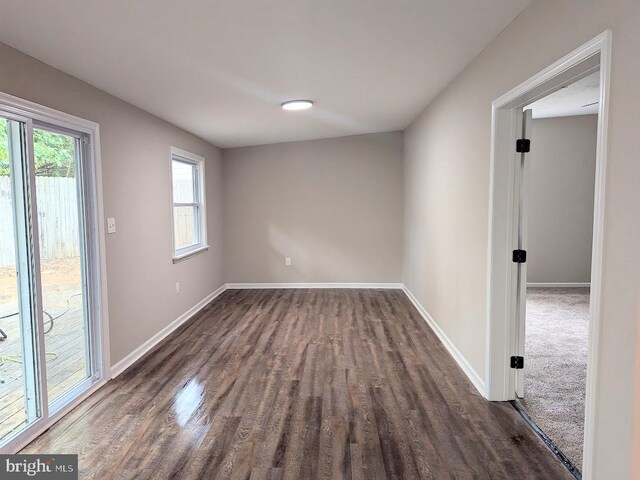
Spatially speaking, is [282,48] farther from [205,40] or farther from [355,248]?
[355,248]

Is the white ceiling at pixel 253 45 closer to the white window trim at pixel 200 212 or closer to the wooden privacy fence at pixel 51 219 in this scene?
the wooden privacy fence at pixel 51 219

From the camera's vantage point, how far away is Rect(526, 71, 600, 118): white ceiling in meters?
4.08

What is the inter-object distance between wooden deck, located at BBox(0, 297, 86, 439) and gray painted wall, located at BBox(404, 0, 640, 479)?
114 inches

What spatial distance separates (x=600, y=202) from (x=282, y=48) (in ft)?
6.13

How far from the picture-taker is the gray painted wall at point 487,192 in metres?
1.39

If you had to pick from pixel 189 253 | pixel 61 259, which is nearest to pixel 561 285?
pixel 189 253

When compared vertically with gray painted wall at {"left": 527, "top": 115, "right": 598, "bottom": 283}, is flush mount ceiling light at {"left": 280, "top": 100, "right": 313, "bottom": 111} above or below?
above

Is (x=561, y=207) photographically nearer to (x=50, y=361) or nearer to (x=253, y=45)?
(x=253, y=45)

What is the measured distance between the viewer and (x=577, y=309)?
5020mm

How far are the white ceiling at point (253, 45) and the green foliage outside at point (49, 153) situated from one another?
1.48 feet

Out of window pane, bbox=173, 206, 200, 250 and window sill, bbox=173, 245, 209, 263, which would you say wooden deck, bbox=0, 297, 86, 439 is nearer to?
Result: window sill, bbox=173, 245, 209, 263

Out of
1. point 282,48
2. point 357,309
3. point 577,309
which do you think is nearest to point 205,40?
point 282,48

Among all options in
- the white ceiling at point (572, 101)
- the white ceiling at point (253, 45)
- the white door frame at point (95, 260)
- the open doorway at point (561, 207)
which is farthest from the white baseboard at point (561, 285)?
the white door frame at point (95, 260)

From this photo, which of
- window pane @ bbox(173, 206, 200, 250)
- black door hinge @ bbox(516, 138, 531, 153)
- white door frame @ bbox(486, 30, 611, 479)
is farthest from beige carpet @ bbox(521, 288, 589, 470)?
window pane @ bbox(173, 206, 200, 250)
